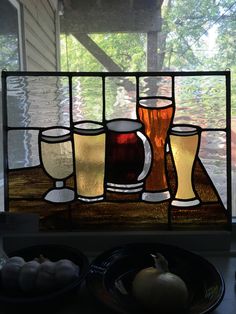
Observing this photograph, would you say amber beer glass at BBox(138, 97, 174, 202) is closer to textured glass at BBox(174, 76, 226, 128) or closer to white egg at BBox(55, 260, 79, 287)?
textured glass at BBox(174, 76, 226, 128)

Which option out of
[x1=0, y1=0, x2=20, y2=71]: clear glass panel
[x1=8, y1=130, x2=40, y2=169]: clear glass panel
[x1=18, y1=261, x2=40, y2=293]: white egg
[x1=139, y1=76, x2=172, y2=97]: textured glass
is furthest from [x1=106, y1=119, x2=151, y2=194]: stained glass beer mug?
[x1=0, y1=0, x2=20, y2=71]: clear glass panel

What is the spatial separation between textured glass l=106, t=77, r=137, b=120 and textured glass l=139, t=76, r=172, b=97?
0.09 feet

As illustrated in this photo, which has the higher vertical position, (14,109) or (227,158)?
(14,109)

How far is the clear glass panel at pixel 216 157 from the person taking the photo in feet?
3.22

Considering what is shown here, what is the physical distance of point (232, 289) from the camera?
77 centimetres

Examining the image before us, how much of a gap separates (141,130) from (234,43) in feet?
1.55

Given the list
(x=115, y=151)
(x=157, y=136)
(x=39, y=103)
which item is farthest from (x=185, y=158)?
(x=39, y=103)

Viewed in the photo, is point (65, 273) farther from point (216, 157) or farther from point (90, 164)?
point (216, 157)

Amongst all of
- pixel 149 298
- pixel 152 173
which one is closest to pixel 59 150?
pixel 152 173

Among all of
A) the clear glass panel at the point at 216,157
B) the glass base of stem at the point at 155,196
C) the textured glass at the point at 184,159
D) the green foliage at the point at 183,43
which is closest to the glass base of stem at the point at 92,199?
the glass base of stem at the point at 155,196

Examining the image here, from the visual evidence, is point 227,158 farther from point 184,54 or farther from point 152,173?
point 184,54

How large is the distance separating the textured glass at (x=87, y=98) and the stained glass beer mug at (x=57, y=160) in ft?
0.25

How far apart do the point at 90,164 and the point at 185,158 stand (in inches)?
11.4

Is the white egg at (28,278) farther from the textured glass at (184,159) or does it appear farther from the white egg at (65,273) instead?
the textured glass at (184,159)
